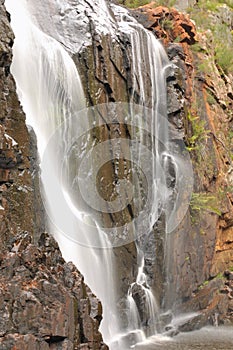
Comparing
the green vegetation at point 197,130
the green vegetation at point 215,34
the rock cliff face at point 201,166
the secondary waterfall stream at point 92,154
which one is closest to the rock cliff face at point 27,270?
the secondary waterfall stream at point 92,154

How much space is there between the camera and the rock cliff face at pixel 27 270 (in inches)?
198

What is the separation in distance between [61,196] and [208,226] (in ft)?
21.9

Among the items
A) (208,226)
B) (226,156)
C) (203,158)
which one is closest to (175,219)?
(208,226)

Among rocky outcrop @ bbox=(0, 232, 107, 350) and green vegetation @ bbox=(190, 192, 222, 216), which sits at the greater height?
green vegetation @ bbox=(190, 192, 222, 216)

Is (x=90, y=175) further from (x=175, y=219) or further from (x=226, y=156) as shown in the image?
(x=226, y=156)

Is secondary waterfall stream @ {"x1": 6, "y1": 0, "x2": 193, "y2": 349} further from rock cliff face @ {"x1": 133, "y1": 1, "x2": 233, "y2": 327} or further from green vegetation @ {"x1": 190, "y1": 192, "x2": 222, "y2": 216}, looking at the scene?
rock cliff face @ {"x1": 133, "y1": 1, "x2": 233, "y2": 327}

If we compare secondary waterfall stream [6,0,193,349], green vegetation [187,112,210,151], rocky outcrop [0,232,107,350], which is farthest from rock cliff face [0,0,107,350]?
green vegetation [187,112,210,151]

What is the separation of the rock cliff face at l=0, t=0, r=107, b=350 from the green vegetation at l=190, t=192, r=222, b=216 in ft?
24.2

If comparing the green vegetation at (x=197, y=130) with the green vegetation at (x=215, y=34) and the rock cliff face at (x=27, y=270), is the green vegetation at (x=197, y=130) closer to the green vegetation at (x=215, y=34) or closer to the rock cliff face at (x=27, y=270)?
the green vegetation at (x=215, y=34)

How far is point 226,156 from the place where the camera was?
17484 millimetres

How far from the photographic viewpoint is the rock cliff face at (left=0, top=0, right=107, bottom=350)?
504 centimetres

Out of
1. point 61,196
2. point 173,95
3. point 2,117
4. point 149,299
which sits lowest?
point 149,299

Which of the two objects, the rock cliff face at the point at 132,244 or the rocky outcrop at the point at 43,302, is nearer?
the rocky outcrop at the point at 43,302

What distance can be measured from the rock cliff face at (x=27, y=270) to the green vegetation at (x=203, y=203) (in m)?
7.38
